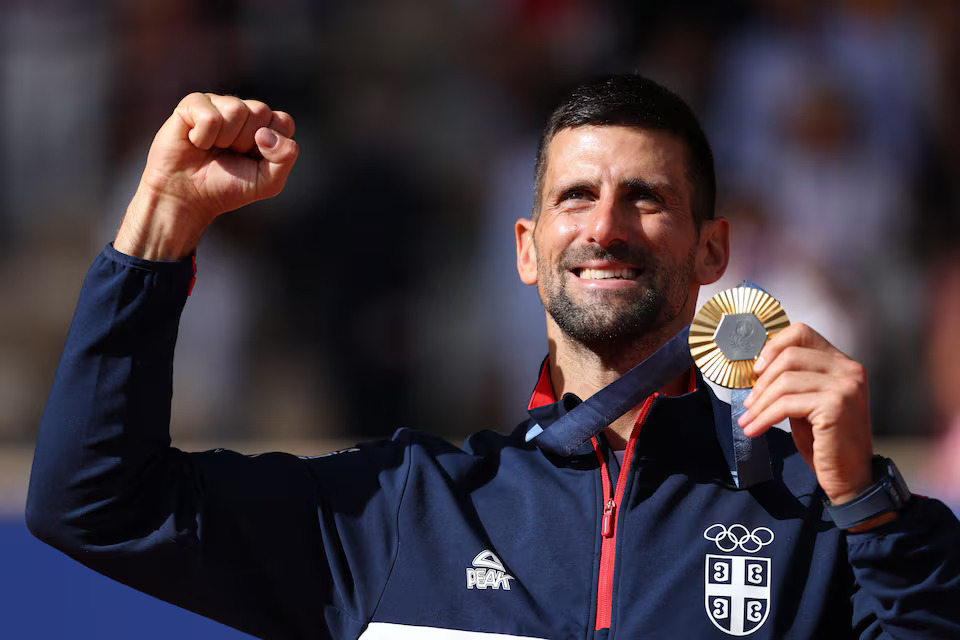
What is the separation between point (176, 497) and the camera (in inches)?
103

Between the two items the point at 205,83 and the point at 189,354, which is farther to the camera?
the point at 205,83

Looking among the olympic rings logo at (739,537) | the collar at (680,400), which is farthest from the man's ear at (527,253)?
the olympic rings logo at (739,537)

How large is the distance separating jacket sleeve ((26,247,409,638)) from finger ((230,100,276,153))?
0.27 meters

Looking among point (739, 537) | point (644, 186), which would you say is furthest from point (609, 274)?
point (739, 537)

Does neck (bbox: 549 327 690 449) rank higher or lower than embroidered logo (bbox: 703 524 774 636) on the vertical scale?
higher

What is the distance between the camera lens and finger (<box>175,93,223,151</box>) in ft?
8.13

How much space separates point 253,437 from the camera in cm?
570

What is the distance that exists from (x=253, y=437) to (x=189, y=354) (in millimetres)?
465

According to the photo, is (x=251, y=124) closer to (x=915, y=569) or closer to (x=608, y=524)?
(x=608, y=524)

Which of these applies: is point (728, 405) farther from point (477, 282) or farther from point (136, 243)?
point (477, 282)

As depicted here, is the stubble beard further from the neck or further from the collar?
the collar

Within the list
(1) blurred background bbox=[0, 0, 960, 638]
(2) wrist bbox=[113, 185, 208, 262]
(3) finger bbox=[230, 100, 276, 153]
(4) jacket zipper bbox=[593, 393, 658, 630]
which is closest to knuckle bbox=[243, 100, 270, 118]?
(3) finger bbox=[230, 100, 276, 153]

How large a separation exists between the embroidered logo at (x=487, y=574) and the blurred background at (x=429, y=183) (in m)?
2.73

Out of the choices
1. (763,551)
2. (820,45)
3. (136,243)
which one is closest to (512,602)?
(763,551)
